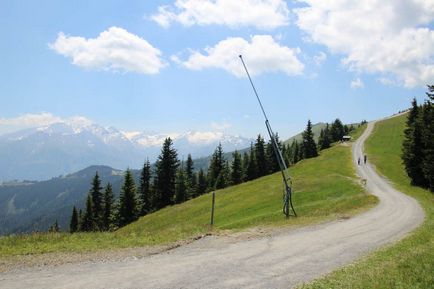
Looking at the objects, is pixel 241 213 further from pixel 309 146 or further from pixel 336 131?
pixel 336 131

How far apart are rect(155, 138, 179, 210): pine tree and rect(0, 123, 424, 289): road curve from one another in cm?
7104

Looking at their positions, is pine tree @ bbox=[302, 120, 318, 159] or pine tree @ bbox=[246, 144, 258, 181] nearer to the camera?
pine tree @ bbox=[246, 144, 258, 181]

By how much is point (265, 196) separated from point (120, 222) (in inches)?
1386

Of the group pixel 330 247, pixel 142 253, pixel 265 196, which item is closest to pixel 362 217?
pixel 330 247

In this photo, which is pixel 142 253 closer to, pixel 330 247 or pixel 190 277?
pixel 190 277

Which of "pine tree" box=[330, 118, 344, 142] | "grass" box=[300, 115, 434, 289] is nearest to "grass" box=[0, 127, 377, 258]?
"grass" box=[300, 115, 434, 289]

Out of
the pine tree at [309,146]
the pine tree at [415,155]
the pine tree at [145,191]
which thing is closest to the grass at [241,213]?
the pine tree at [415,155]

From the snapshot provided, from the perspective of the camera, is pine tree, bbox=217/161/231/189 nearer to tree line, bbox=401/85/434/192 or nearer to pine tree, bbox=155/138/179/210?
pine tree, bbox=155/138/179/210

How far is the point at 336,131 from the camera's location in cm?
16488

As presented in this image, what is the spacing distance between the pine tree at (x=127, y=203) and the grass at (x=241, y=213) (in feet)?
37.3

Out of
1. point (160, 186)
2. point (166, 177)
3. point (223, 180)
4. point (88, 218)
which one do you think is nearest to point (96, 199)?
point (88, 218)

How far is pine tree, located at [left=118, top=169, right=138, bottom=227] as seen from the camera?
85875 mm

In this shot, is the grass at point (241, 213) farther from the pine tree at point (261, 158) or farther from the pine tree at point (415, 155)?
the pine tree at point (261, 158)

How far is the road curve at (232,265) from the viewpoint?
13.2 meters
